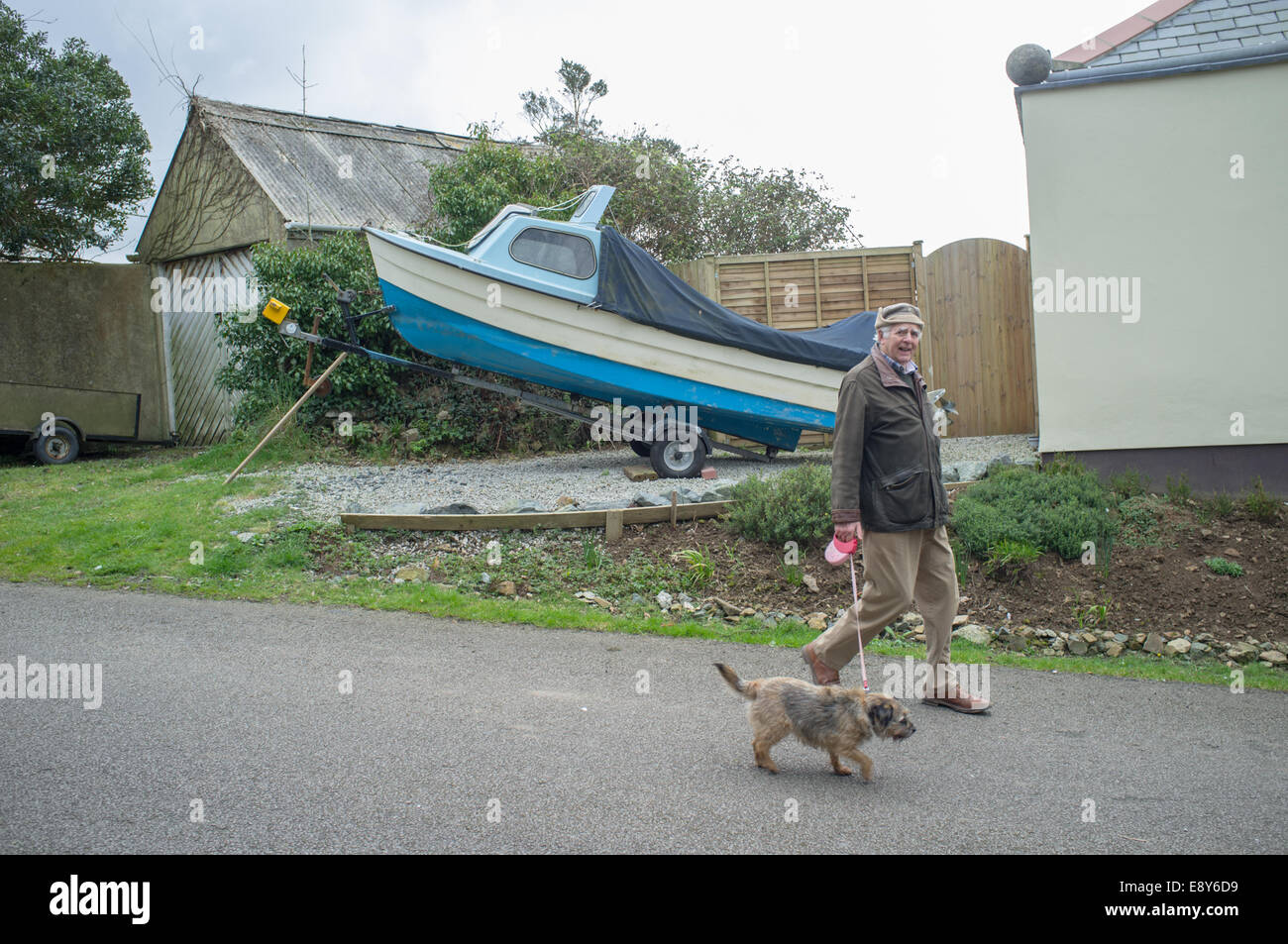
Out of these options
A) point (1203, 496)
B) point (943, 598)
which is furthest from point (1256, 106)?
point (943, 598)

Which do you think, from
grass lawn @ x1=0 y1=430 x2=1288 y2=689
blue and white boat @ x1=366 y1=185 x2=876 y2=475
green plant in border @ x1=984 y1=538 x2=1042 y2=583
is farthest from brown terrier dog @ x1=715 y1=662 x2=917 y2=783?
blue and white boat @ x1=366 y1=185 x2=876 y2=475

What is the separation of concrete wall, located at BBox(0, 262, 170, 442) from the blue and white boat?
26.1 ft

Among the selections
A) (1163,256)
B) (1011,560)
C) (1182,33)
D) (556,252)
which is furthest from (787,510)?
(1182,33)

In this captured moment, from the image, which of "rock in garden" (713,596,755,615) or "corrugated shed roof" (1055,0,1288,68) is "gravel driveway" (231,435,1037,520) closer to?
"rock in garden" (713,596,755,615)

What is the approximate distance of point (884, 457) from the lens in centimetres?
504

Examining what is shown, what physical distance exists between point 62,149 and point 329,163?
14.7 feet

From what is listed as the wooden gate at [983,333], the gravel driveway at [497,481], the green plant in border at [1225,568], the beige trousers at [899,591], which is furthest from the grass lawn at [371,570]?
the wooden gate at [983,333]

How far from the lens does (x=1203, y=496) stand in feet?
30.1

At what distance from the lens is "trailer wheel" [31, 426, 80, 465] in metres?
13.8

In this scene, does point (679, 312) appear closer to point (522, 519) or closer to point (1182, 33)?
point (522, 519)

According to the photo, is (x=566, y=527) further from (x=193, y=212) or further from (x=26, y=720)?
(x=193, y=212)

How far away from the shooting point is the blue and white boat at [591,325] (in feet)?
34.7

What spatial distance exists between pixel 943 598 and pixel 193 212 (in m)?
16.2

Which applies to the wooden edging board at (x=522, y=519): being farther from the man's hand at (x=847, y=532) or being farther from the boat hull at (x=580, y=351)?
the man's hand at (x=847, y=532)
